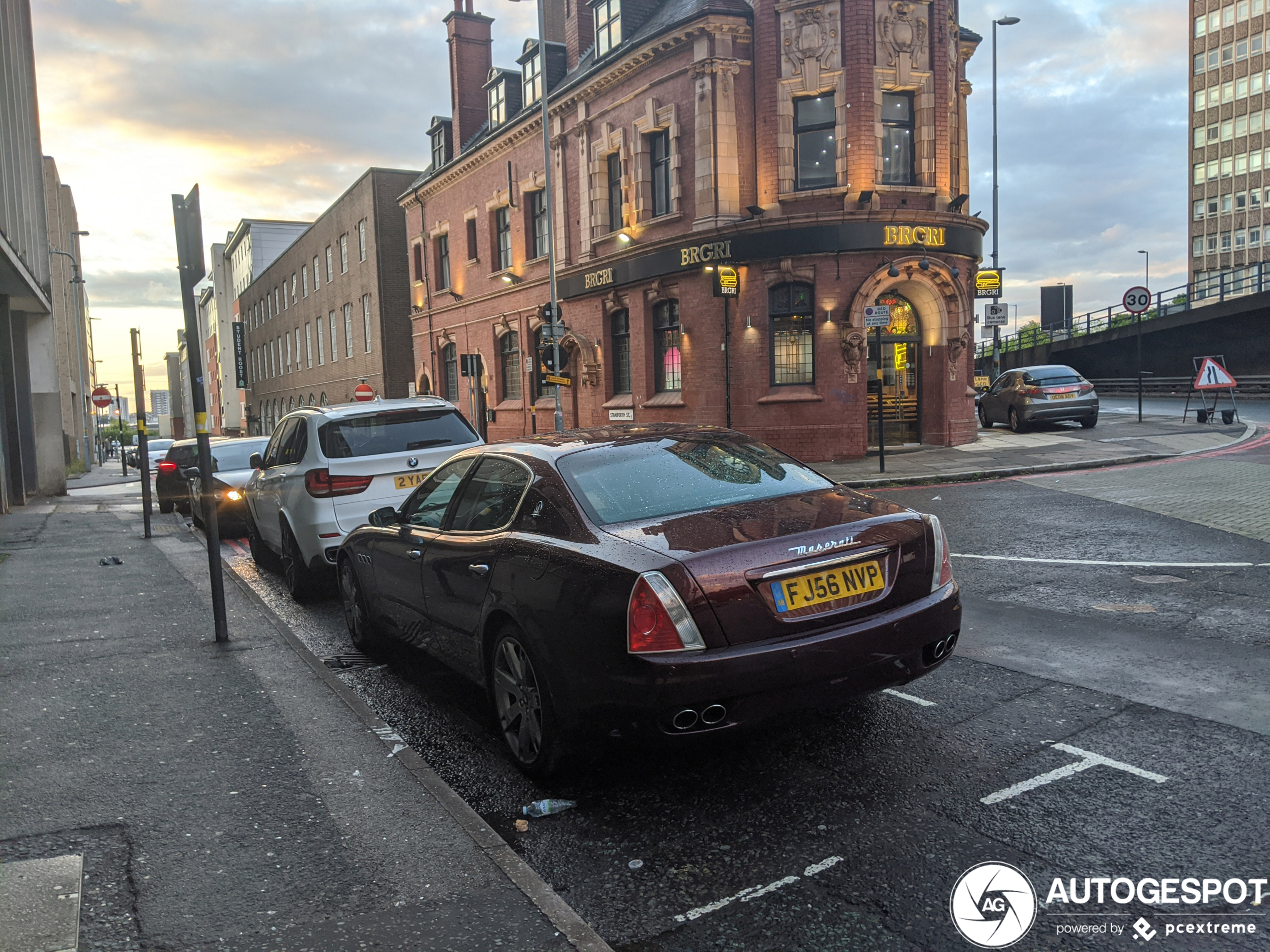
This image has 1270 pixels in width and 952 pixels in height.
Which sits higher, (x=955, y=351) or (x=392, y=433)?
(x=955, y=351)

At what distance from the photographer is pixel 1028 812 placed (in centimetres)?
338

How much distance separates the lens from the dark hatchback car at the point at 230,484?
1291 cm

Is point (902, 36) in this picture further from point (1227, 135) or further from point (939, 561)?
point (1227, 135)

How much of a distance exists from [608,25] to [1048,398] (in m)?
15.9

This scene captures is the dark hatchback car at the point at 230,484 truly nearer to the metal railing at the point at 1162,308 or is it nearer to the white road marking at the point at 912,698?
the white road marking at the point at 912,698

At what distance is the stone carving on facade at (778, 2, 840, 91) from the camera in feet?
66.1

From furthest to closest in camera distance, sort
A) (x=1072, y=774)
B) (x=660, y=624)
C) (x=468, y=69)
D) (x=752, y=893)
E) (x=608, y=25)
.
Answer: (x=468, y=69)
(x=608, y=25)
(x=1072, y=774)
(x=660, y=624)
(x=752, y=893)

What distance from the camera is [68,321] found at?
1916 inches

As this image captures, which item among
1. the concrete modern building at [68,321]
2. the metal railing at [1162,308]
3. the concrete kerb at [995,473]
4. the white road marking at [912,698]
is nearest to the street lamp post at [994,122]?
the metal railing at [1162,308]

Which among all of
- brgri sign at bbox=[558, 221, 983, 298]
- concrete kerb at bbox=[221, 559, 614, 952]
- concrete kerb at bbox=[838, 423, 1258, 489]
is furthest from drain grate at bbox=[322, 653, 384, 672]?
brgri sign at bbox=[558, 221, 983, 298]

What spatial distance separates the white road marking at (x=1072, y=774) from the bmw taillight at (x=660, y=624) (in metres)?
1.30

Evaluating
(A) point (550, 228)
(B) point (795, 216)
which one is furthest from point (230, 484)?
(A) point (550, 228)

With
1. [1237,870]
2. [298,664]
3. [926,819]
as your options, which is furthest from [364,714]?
[1237,870]

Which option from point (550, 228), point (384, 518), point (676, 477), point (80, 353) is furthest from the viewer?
point (80, 353)
